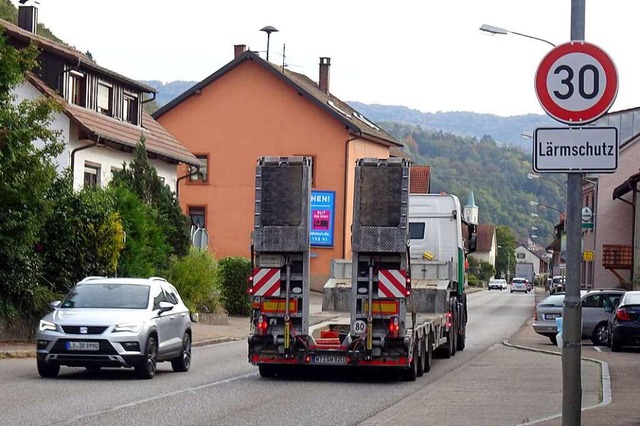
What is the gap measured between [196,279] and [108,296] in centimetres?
1643

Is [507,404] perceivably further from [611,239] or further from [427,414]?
[611,239]

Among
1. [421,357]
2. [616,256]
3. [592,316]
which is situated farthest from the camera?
[616,256]

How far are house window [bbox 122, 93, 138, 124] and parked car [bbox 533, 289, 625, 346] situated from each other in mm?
15994

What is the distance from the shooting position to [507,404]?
53.3 feet

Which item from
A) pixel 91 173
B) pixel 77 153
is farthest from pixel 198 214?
pixel 77 153

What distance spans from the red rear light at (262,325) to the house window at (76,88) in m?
20.1

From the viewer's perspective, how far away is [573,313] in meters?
9.15

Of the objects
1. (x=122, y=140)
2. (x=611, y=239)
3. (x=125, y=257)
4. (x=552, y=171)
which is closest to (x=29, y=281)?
(x=125, y=257)

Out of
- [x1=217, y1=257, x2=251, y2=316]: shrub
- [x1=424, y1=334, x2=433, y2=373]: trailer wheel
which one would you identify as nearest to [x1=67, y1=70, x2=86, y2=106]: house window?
[x1=217, y1=257, x2=251, y2=316]: shrub

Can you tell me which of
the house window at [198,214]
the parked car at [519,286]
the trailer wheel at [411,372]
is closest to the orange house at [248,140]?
the house window at [198,214]

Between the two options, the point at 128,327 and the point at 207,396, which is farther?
the point at 128,327

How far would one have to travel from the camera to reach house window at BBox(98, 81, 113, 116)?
40219 mm

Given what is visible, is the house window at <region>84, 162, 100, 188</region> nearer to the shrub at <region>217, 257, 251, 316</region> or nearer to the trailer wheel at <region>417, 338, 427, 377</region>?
the shrub at <region>217, 257, 251, 316</region>

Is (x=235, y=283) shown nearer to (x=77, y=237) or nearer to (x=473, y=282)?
(x=77, y=237)
